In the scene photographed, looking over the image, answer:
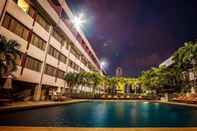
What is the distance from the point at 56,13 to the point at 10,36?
16845 millimetres

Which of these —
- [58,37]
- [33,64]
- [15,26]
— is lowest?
[33,64]

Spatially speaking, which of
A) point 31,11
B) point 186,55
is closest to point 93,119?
point 31,11

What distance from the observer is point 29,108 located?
61.8 feet

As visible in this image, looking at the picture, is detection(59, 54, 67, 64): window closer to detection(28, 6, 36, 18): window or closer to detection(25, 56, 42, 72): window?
detection(25, 56, 42, 72): window

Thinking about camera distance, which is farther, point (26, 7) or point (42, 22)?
point (42, 22)

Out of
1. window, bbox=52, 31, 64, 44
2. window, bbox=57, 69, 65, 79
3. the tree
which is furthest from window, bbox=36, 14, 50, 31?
the tree

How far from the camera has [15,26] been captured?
82.2 ft

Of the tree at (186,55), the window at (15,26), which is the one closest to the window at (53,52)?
the window at (15,26)

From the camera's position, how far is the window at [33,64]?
2938 cm

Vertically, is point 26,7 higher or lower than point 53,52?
higher

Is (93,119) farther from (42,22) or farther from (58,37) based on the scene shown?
(58,37)

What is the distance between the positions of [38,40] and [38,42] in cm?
35

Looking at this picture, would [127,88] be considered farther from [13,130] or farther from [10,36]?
[13,130]

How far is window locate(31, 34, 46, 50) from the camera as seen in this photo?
3081 centimetres
